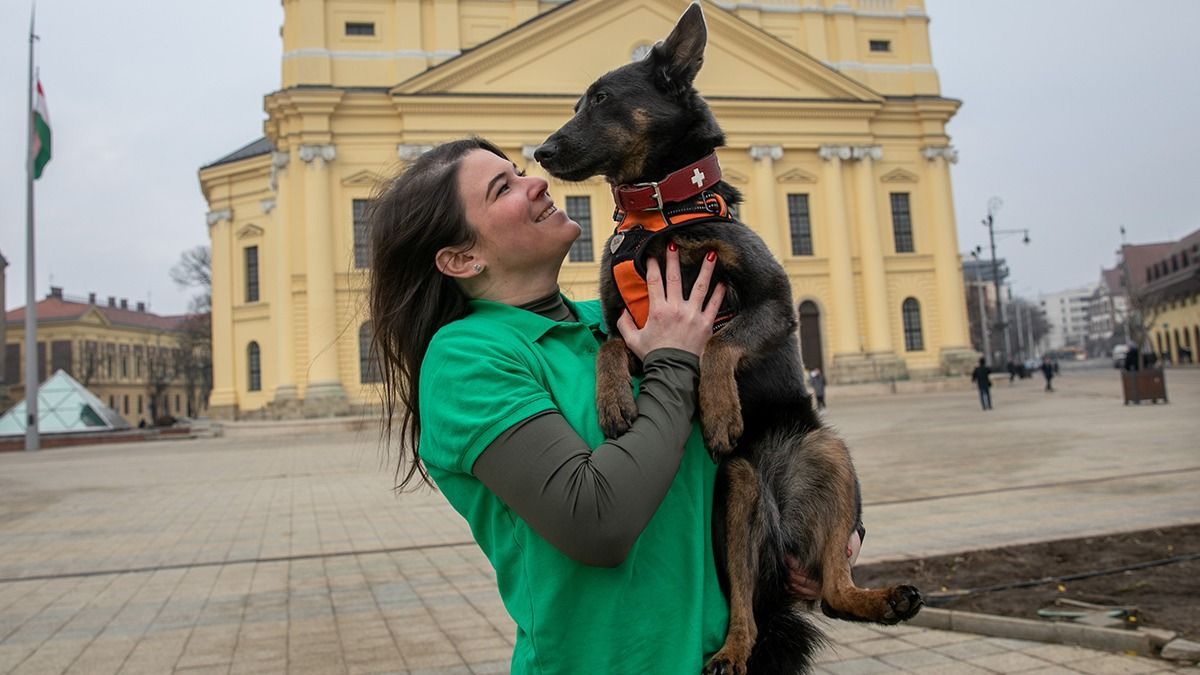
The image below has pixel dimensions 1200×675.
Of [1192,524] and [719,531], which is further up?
[719,531]

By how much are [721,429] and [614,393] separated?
0.25m

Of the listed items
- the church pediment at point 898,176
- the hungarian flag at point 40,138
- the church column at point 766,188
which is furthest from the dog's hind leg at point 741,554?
the church pediment at point 898,176

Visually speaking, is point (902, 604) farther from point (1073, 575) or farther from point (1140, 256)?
point (1140, 256)

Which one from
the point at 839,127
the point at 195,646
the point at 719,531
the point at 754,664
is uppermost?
the point at 839,127

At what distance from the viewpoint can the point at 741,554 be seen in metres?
1.95

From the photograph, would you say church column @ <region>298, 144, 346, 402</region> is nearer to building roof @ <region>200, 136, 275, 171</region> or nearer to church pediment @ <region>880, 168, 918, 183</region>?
building roof @ <region>200, 136, 275, 171</region>

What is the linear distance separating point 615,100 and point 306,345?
38909mm

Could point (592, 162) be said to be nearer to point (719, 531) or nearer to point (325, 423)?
point (719, 531)

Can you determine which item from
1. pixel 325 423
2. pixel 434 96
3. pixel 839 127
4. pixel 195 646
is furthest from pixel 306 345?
pixel 195 646

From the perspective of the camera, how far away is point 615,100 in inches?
91.8

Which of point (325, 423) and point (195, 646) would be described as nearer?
point (195, 646)

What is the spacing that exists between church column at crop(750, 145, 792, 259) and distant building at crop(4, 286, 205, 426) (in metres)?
63.7

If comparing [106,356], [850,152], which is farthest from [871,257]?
[106,356]

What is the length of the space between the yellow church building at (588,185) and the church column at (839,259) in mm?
84
